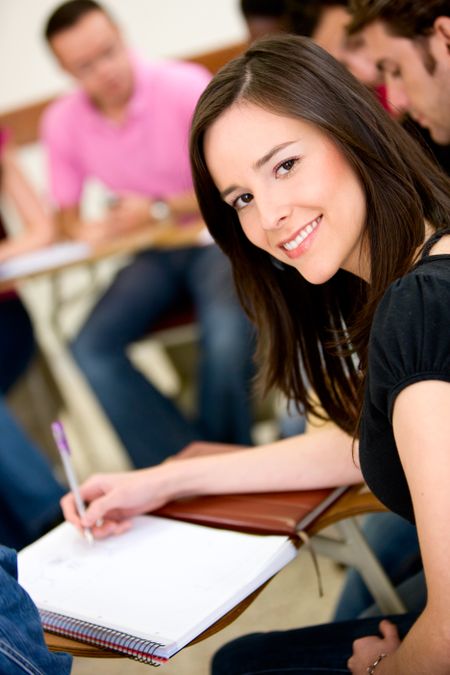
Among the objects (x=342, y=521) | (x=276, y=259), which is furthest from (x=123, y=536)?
(x=276, y=259)

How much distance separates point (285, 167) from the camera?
1.10m

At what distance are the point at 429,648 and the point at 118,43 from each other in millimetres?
2334

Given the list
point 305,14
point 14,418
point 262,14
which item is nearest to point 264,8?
point 262,14

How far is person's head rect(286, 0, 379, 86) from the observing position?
229 centimetres

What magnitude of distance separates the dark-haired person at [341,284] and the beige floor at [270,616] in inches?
1.2

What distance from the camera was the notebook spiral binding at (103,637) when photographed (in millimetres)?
979

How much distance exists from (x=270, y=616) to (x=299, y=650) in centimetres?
7

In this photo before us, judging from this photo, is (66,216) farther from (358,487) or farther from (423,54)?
(358,487)

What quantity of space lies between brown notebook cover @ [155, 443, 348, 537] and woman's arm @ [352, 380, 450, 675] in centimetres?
29

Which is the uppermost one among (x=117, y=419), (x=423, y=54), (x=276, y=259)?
(x=423, y=54)

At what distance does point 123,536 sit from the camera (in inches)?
49.9

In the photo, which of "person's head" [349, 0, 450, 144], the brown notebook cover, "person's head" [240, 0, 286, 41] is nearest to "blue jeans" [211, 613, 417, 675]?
the brown notebook cover

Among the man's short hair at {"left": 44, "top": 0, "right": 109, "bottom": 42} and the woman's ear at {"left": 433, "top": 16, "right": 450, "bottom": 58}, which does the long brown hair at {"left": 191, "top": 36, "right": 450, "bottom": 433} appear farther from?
the man's short hair at {"left": 44, "top": 0, "right": 109, "bottom": 42}

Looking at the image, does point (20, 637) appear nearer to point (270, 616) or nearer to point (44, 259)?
point (270, 616)
